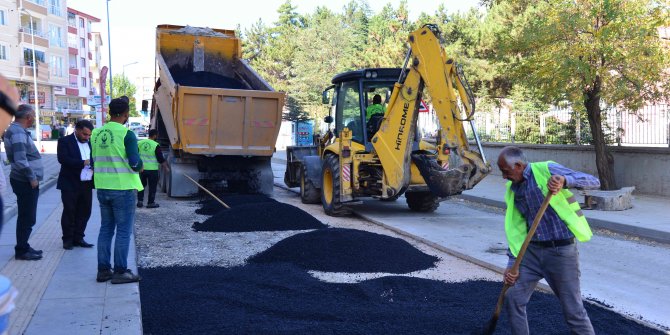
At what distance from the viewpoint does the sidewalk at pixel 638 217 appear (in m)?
10.2

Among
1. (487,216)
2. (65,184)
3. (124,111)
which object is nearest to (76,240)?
(65,184)

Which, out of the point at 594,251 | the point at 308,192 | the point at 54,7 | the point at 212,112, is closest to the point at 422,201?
the point at 308,192

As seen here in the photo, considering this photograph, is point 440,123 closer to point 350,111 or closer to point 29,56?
point 350,111

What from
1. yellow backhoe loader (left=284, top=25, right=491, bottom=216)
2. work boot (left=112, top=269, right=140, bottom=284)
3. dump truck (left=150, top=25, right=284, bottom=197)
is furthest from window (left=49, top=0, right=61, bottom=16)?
work boot (left=112, top=269, right=140, bottom=284)

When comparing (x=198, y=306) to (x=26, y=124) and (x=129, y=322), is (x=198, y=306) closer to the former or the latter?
(x=129, y=322)

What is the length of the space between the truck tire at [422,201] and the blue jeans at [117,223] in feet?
24.2

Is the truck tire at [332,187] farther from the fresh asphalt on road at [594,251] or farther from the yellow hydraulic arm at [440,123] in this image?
the yellow hydraulic arm at [440,123]

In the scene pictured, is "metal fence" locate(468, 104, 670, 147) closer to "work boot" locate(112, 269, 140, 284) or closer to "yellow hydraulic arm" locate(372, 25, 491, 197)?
"yellow hydraulic arm" locate(372, 25, 491, 197)

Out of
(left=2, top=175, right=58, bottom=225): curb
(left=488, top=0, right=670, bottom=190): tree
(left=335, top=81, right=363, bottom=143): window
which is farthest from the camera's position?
(left=488, top=0, right=670, bottom=190): tree

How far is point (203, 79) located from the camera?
51.2 ft

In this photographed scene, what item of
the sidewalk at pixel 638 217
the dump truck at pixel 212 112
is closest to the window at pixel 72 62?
the dump truck at pixel 212 112

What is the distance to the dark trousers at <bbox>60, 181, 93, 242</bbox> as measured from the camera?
7957mm

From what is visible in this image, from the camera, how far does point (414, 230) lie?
10609 millimetres

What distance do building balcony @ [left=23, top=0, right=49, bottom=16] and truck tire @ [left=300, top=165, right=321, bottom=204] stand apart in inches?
1851
